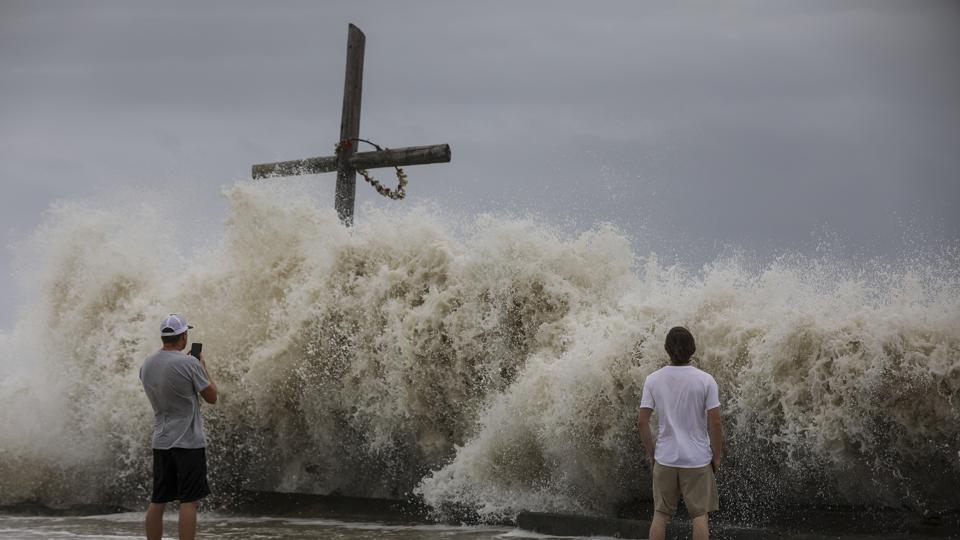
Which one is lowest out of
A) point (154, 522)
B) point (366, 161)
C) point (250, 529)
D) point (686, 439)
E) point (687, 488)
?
point (250, 529)

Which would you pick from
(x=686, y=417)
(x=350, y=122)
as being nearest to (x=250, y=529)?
(x=686, y=417)

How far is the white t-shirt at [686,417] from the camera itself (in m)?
5.74

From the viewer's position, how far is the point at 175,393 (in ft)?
21.9

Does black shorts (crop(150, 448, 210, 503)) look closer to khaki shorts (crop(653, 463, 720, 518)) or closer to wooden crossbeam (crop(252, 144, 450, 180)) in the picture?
khaki shorts (crop(653, 463, 720, 518))

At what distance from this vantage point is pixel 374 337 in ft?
37.0

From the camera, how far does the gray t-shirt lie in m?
6.67

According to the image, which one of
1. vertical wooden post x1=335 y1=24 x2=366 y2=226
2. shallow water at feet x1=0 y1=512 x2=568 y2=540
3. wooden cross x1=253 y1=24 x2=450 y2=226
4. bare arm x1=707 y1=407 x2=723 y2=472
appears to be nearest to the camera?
bare arm x1=707 y1=407 x2=723 y2=472

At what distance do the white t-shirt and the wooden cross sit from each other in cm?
733

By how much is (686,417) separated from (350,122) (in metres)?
8.89

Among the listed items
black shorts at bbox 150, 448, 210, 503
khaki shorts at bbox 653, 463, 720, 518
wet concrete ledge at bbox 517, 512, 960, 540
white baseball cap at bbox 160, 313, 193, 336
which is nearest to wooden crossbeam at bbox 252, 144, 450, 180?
wet concrete ledge at bbox 517, 512, 960, 540

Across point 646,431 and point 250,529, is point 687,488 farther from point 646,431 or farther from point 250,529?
point 250,529

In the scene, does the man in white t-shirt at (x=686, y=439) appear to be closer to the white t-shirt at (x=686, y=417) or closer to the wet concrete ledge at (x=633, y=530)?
the white t-shirt at (x=686, y=417)

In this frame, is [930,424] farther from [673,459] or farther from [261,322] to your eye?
[261,322]

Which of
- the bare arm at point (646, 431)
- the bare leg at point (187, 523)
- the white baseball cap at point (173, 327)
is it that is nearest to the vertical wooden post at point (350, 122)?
the white baseball cap at point (173, 327)
